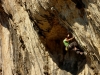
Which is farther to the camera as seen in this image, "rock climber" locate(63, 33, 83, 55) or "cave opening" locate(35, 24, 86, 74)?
"cave opening" locate(35, 24, 86, 74)

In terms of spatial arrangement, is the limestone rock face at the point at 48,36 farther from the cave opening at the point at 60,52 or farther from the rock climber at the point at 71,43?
the rock climber at the point at 71,43

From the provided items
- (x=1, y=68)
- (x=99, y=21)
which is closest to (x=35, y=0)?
(x=99, y=21)

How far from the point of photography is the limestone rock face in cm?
988

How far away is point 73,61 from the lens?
12594 millimetres

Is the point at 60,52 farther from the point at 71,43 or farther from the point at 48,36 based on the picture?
the point at 71,43

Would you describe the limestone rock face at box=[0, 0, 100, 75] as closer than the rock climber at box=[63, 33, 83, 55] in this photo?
Yes

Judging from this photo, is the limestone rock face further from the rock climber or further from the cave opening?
the rock climber

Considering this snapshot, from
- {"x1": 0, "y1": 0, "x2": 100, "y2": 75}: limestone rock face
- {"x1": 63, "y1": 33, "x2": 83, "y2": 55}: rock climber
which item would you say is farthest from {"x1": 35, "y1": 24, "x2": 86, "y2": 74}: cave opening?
{"x1": 63, "y1": 33, "x2": 83, "y2": 55}: rock climber

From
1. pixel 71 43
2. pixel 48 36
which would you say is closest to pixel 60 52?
pixel 48 36

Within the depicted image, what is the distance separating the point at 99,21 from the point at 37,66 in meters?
5.34

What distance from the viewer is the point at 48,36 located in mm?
13016

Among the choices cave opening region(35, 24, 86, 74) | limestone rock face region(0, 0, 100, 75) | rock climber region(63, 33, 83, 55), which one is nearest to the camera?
limestone rock face region(0, 0, 100, 75)

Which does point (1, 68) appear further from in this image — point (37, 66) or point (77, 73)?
point (77, 73)

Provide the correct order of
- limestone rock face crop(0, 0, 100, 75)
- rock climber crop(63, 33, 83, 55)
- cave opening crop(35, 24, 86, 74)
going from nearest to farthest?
limestone rock face crop(0, 0, 100, 75) → rock climber crop(63, 33, 83, 55) → cave opening crop(35, 24, 86, 74)
